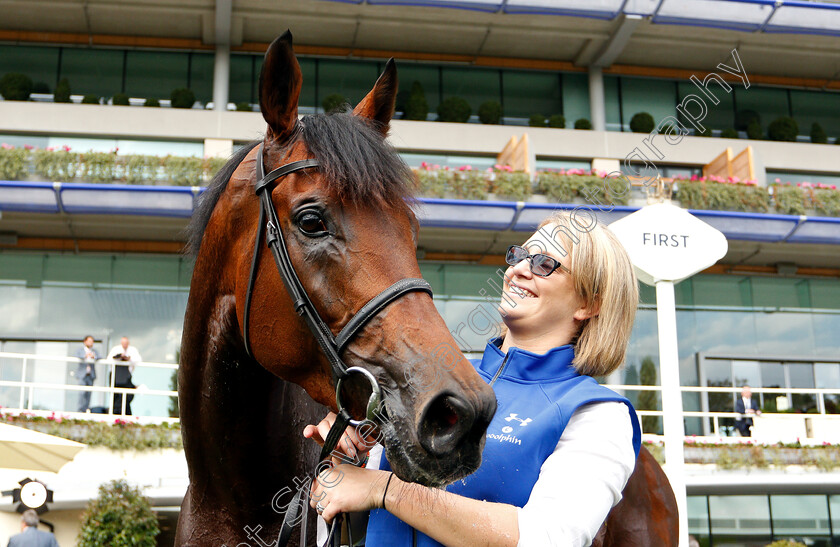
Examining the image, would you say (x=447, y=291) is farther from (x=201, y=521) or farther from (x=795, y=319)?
(x=201, y=521)

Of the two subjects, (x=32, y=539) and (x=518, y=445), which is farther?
(x=32, y=539)

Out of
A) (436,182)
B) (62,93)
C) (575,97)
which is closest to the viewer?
(436,182)

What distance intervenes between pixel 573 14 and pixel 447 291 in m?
7.36

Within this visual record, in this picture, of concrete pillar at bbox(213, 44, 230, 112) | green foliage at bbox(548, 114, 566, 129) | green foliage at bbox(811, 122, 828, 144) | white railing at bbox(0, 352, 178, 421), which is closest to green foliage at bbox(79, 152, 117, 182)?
concrete pillar at bbox(213, 44, 230, 112)

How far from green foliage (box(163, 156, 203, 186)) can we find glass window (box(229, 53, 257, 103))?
3.80 m

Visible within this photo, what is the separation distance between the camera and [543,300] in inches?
75.4

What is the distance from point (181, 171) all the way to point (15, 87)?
210 inches

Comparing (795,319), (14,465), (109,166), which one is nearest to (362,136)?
(14,465)

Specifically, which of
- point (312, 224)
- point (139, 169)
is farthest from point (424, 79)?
point (312, 224)

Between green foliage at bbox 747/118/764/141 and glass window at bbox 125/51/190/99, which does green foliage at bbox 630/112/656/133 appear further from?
glass window at bbox 125/51/190/99

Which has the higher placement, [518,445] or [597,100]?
[597,100]

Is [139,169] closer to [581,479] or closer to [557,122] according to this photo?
[557,122]

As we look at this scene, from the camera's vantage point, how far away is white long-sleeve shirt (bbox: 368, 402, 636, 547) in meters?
1.49

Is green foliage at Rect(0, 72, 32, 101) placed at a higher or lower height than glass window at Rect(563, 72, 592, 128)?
lower
